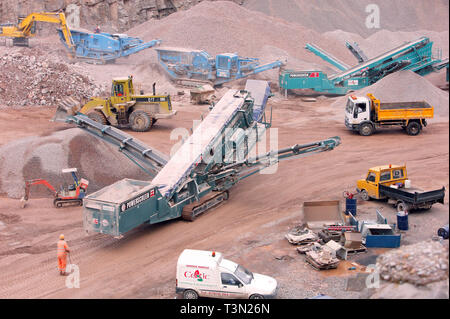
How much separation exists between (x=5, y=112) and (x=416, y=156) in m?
23.5

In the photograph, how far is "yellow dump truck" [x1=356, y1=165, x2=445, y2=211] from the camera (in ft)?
63.1

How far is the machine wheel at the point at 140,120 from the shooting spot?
3065 centimetres

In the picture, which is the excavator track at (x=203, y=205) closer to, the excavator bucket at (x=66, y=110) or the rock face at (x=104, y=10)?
the excavator bucket at (x=66, y=110)

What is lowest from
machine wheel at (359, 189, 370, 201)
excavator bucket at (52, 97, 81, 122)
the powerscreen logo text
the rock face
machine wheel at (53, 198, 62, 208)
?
machine wheel at (53, 198, 62, 208)

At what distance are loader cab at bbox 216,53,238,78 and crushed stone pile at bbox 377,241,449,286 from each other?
27.8 m

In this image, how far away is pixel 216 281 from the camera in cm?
1392

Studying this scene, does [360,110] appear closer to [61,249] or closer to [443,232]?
[443,232]

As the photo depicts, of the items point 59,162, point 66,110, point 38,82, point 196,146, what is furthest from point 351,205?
point 38,82

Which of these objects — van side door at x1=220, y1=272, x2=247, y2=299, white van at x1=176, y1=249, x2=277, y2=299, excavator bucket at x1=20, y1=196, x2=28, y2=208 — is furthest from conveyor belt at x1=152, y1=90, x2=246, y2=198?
excavator bucket at x1=20, y1=196, x2=28, y2=208

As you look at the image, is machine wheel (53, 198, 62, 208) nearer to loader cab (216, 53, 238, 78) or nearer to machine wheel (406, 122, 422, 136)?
machine wheel (406, 122, 422, 136)

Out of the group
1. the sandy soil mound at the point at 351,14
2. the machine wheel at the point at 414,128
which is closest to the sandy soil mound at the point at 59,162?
the machine wheel at the point at 414,128

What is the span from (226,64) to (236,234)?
2292 cm

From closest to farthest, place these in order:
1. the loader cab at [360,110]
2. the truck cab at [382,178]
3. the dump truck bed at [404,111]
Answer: the truck cab at [382,178] < the dump truck bed at [404,111] < the loader cab at [360,110]

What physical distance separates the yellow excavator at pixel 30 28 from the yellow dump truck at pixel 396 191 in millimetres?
28153
